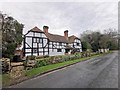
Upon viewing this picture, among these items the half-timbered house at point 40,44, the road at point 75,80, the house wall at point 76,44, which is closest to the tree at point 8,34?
the road at point 75,80

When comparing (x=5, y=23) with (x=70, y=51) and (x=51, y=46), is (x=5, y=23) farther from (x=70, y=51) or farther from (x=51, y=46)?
(x=70, y=51)

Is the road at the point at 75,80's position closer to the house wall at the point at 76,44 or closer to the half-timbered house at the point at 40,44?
the half-timbered house at the point at 40,44

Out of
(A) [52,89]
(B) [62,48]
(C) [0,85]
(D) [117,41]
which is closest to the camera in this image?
(A) [52,89]

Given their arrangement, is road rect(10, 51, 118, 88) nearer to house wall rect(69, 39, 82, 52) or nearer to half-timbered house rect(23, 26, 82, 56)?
half-timbered house rect(23, 26, 82, 56)

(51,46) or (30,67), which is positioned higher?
(51,46)

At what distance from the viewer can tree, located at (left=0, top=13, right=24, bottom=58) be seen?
19047 mm

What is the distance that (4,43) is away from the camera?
18797 mm

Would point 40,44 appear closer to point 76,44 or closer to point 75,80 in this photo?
point 76,44

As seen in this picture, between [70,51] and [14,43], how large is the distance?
3022 cm

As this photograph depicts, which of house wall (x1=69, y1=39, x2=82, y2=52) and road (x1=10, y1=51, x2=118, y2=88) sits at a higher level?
house wall (x1=69, y1=39, x2=82, y2=52)

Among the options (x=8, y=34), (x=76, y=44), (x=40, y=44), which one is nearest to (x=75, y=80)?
(x=8, y=34)

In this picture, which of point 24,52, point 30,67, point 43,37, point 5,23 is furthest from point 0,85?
point 43,37

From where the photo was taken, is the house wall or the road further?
the house wall

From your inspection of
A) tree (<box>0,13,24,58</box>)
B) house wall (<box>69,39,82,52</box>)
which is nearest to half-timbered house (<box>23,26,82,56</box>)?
house wall (<box>69,39,82,52</box>)
